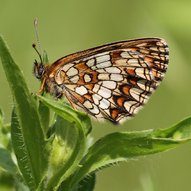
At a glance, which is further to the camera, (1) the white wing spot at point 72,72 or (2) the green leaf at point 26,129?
(1) the white wing spot at point 72,72

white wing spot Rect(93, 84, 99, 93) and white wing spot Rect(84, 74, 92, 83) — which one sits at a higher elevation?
white wing spot Rect(84, 74, 92, 83)

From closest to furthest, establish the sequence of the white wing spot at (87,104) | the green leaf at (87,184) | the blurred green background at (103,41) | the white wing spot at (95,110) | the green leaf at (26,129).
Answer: the green leaf at (26,129)
the green leaf at (87,184)
the white wing spot at (95,110)
the white wing spot at (87,104)
the blurred green background at (103,41)

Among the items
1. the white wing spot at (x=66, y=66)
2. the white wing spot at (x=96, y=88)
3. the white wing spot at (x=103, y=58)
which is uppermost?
the white wing spot at (x=66, y=66)

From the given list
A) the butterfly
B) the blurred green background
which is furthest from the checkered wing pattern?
the blurred green background

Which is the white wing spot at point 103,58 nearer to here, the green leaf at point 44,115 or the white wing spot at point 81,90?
the white wing spot at point 81,90

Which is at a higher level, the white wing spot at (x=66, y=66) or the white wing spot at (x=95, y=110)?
the white wing spot at (x=66, y=66)

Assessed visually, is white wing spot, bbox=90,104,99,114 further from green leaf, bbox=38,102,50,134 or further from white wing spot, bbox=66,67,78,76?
green leaf, bbox=38,102,50,134

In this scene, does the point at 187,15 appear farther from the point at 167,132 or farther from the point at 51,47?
the point at 51,47

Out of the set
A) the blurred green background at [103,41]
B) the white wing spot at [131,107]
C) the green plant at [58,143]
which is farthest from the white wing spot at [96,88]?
the blurred green background at [103,41]
